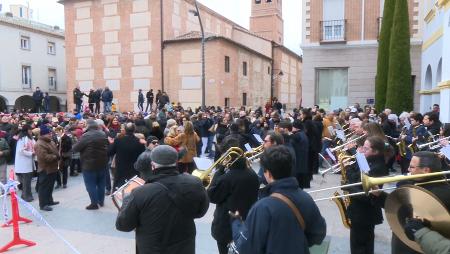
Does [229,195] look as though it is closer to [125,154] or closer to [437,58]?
[125,154]

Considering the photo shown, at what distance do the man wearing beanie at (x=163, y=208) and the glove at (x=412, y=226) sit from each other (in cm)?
176

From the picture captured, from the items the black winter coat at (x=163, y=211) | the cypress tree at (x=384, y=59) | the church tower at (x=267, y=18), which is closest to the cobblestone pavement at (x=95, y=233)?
the black winter coat at (x=163, y=211)

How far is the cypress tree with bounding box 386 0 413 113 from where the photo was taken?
15953 mm

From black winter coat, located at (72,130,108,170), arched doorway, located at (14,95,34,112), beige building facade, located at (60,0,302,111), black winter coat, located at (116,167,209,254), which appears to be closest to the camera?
black winter coat, located at (116,167,209,254)

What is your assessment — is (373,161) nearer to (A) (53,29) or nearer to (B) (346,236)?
(B) (346,236)

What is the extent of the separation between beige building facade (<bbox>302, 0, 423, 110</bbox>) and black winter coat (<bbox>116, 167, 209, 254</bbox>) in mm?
18950

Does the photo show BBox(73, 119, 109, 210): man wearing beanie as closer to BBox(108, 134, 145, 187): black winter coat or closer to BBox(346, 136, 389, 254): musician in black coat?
BBox(108, 134, 145, 187): black winter coat

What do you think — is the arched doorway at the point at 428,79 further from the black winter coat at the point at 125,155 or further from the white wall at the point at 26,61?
the white wall at the point at 26,61

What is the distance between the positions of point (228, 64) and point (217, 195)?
26.4m

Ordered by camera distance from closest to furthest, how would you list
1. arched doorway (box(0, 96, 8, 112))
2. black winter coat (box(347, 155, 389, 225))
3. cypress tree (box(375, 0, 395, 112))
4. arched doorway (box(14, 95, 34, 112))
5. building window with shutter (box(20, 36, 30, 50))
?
black winter coat (box(347, 155, 389, 225)) < cypress tree (box(375, 0, 395, 112)) < arched doorway (box(0, 96, 8, 112)) < building window with shutter (box(20, 36, 30, 50)) < arched doorway (box(14, 95, 34, 112))

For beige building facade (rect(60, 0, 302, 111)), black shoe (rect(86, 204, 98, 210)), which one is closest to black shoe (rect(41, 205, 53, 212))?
black shoe (rect(86, 204, 98, 210))

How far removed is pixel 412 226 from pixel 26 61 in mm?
40913

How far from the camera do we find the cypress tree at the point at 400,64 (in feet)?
52.3

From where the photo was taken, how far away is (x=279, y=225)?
8.56ft
